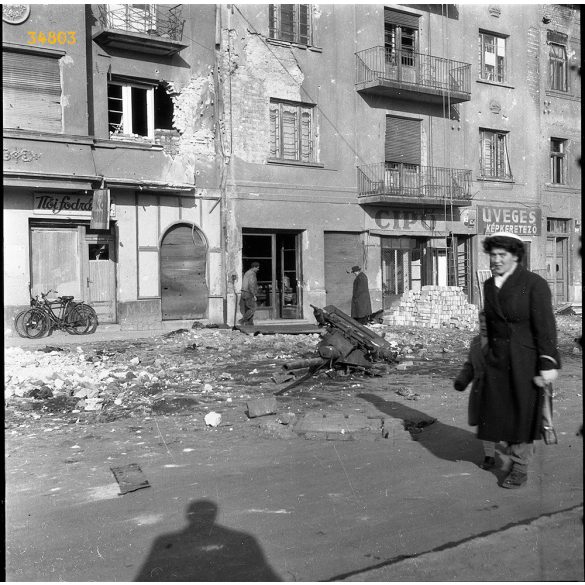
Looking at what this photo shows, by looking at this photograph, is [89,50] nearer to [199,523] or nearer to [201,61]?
[201,61]

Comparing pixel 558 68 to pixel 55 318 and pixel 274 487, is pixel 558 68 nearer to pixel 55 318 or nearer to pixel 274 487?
pixel 55 318

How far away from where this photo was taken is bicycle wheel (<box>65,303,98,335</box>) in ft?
56.0

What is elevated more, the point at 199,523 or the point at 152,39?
the point at 152,39

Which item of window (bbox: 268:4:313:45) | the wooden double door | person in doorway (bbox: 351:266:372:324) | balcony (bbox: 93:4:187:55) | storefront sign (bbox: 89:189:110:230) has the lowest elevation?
person in doorway (bbox: 351:266:372:324)

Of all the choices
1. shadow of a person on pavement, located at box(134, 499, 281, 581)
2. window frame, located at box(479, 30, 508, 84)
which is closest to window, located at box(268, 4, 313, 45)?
window frame, located at box(479, 30, 508, 84)

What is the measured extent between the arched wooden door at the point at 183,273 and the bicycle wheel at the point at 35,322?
137 inches

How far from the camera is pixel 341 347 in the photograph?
10039mm

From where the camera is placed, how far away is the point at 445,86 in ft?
76.4

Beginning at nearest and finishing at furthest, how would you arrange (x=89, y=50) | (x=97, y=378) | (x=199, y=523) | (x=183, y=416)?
(x=199, y=523) → (x=183, y=416) → (x=97, y=378) → (x=89, y=50)

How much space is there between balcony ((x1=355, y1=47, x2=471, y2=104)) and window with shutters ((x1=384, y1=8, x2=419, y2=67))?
0.11 ft

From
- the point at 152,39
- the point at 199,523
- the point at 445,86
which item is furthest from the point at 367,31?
the point at 199,523

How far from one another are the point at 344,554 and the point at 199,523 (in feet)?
3.46

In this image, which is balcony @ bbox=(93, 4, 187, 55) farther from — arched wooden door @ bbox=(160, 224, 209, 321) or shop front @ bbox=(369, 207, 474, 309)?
shop front @ bbox=(369, 207, 474, 309)

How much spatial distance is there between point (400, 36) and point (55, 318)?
1454 centimetres
